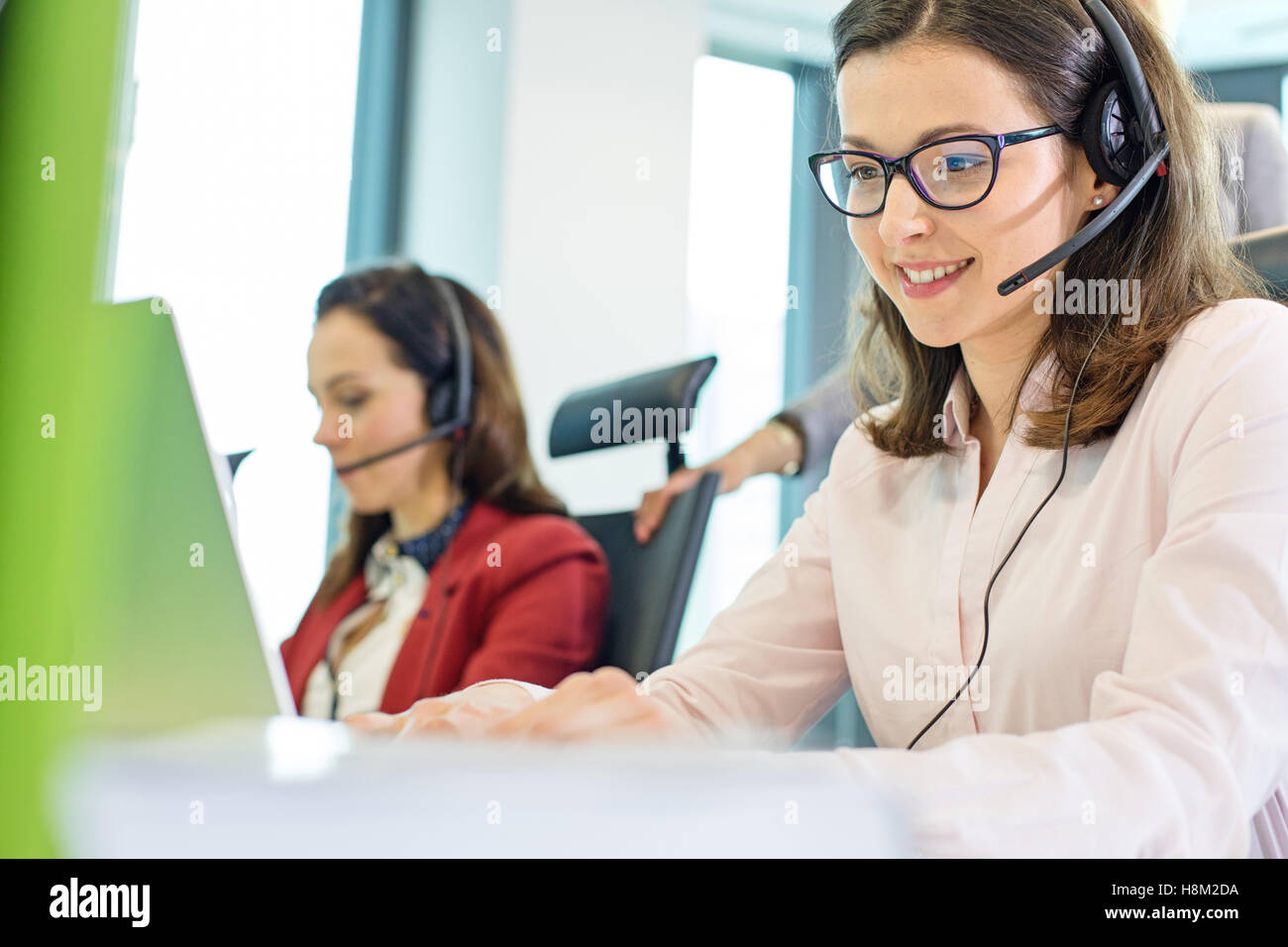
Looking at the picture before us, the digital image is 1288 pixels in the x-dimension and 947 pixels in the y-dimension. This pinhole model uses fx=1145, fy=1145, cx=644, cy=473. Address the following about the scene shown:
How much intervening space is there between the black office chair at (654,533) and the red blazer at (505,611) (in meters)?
0.04

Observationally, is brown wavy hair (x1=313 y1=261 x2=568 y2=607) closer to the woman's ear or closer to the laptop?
the woman's ear

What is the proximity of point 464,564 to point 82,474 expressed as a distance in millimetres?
1414

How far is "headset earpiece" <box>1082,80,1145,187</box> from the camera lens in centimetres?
86

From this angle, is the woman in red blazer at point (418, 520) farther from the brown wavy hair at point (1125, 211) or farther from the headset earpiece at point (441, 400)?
the brown wavy hair at point (1125, 211)

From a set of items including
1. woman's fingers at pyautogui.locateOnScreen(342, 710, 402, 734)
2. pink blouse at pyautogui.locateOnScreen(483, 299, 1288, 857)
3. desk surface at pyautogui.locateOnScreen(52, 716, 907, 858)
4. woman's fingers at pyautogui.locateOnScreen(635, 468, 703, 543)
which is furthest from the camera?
woman's fingers at pyautogui.locateOnScreen(635, 468, 703, 543)

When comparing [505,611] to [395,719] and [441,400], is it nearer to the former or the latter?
[441,400]

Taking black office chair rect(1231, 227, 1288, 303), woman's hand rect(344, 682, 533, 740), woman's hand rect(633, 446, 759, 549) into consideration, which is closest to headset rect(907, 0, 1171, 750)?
A: black office chair rect(1231, 227, 1288, 303)

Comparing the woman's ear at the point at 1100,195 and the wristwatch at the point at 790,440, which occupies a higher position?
the woman's ear at the point at 1100,195

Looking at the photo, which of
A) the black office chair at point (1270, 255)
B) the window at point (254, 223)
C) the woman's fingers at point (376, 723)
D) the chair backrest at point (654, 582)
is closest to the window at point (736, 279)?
the window at point (254, 223)

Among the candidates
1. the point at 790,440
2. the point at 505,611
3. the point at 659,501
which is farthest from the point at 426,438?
the point at 790,440

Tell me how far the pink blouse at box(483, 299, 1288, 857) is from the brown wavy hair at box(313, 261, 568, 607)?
0.84 meters

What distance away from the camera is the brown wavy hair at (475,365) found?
71.6 inches
